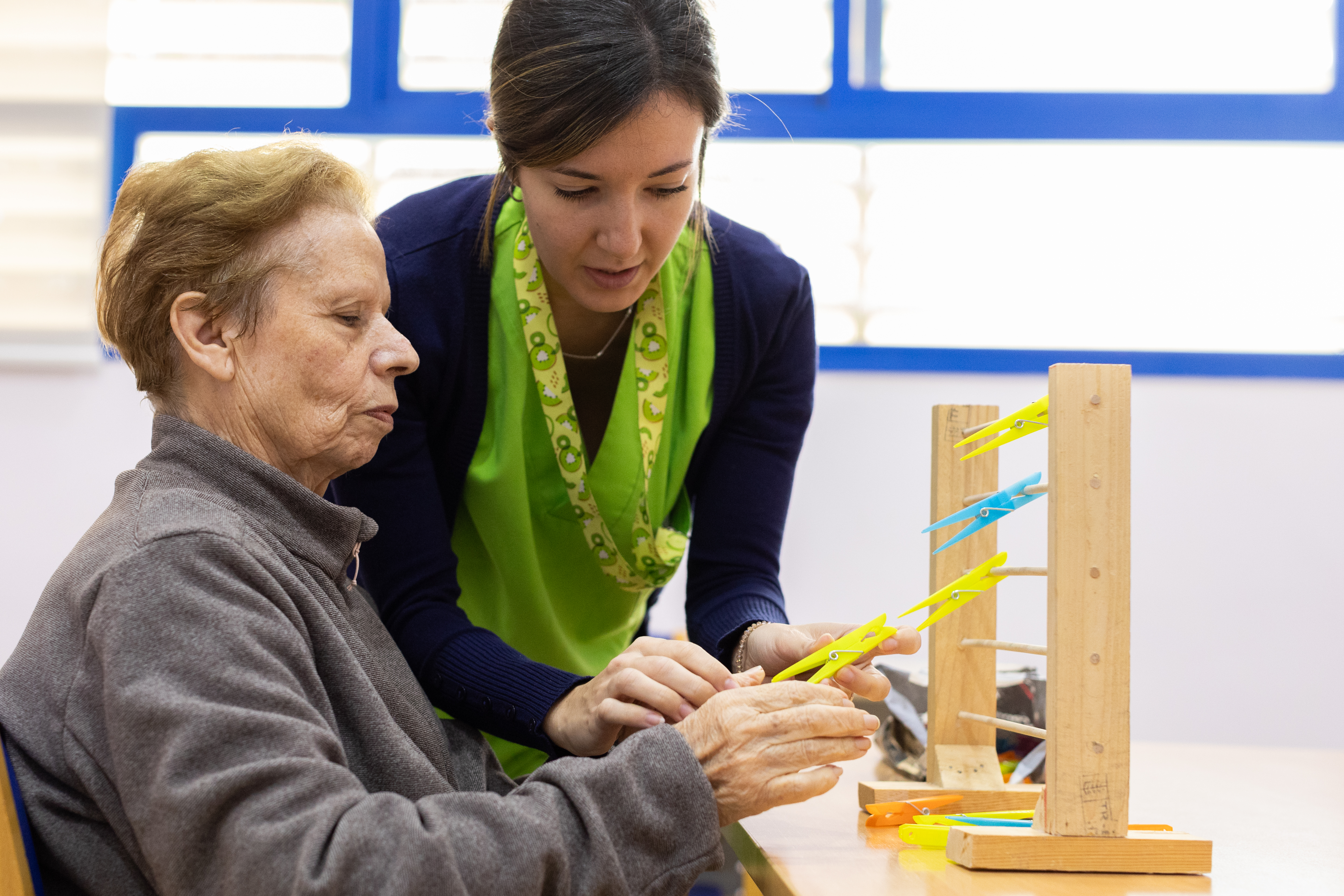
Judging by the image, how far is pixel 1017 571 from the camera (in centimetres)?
97

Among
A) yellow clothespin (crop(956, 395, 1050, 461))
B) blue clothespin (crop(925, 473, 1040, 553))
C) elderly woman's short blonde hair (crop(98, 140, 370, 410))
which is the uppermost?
elderly woman's short blonde hair (crop(98, 140, 370, 410))

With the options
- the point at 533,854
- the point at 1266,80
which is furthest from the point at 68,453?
the point at 1266,80

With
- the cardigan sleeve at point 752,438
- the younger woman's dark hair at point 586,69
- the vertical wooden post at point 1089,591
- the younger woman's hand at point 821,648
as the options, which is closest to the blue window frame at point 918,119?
the cardigan sleeve at point 752,438

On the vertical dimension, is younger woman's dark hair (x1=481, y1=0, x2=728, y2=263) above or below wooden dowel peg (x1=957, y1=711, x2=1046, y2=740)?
above

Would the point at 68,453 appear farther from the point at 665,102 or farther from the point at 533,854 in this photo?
the point at 533,854

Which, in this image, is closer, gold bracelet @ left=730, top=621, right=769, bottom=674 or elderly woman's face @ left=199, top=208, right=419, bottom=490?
elderly woman's face @ left=199, top=208, right=419, bottom=490

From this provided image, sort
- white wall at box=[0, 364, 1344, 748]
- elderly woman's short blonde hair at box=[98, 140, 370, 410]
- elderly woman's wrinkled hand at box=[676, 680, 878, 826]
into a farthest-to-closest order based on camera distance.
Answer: white wall at box=[0, 364, 1344, 748]
elderly woman's short blonde hair at box=[98, 140, 370, 410]
elderly woman's wrinkled hand at box=[676, 680, 878, 826]

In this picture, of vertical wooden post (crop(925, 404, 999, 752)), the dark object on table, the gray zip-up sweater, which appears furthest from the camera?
the dark object on table

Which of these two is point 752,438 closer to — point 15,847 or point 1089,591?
point 1089,591

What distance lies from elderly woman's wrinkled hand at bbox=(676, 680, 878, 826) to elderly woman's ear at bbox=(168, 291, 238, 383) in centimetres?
51

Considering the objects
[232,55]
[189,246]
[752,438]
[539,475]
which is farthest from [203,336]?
[232,55]

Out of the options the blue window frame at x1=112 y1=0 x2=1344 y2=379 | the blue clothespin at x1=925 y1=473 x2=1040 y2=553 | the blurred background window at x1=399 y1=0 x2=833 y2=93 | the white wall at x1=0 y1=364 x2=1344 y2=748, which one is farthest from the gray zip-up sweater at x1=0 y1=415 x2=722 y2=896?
the blurred background window at x1=399 y1=0 x2=833 y2=93

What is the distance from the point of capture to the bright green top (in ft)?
4.33

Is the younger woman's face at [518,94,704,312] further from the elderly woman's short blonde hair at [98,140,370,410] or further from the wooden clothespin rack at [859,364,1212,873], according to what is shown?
the wooden clothespin rack at [859,364,1212,873]
